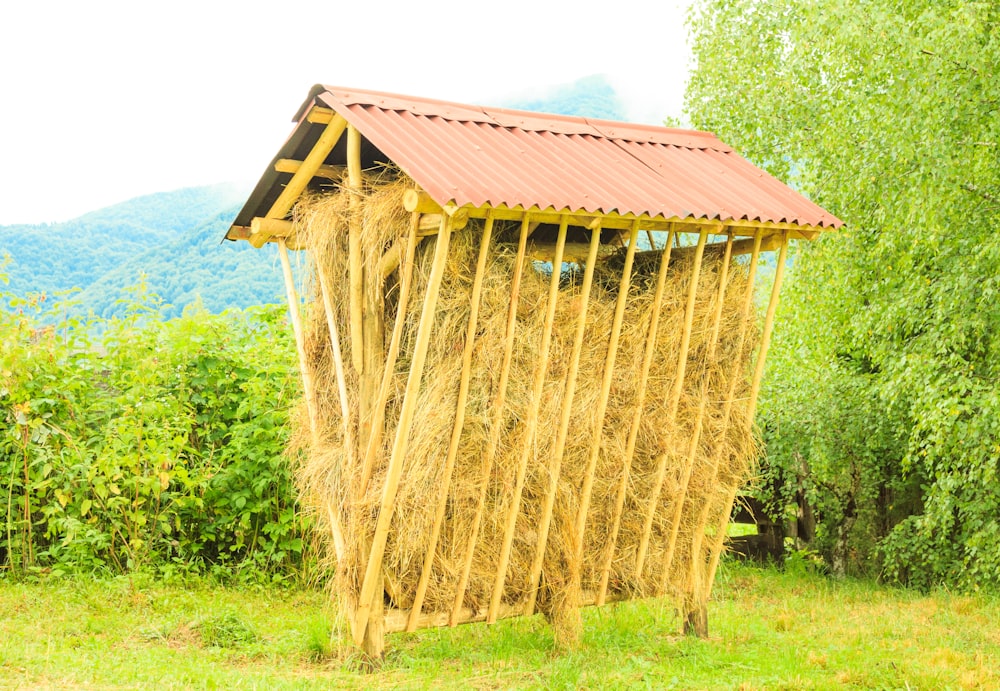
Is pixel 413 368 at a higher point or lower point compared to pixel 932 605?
higher

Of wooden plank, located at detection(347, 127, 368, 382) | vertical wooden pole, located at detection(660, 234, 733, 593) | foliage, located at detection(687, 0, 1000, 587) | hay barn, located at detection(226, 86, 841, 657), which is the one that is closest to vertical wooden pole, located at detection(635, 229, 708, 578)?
hay barn, located at detection(226, 86, 841, 657)

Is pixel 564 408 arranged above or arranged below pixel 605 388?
below

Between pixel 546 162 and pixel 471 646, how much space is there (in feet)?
10.6

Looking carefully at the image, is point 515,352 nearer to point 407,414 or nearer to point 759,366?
point 407,414

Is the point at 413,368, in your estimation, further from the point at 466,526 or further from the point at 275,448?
the point at 275,448

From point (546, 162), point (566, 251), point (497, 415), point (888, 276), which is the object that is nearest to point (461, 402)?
point (497, 415)

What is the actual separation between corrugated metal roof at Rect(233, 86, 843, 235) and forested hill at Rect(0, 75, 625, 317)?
73.5 inches

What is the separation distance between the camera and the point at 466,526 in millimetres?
5496

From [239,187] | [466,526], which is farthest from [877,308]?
[239,187]

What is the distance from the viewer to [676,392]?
604cm

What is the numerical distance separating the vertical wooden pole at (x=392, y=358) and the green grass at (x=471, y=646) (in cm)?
119

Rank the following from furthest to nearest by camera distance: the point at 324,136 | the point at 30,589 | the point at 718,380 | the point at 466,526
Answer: the point at 30,589 < the point at 718,380 < the point at 324,136 < the point at 466,526

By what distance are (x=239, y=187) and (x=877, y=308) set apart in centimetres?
3088

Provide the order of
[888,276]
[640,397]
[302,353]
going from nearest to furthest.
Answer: [640,397] < [302,353] < [888,276]
